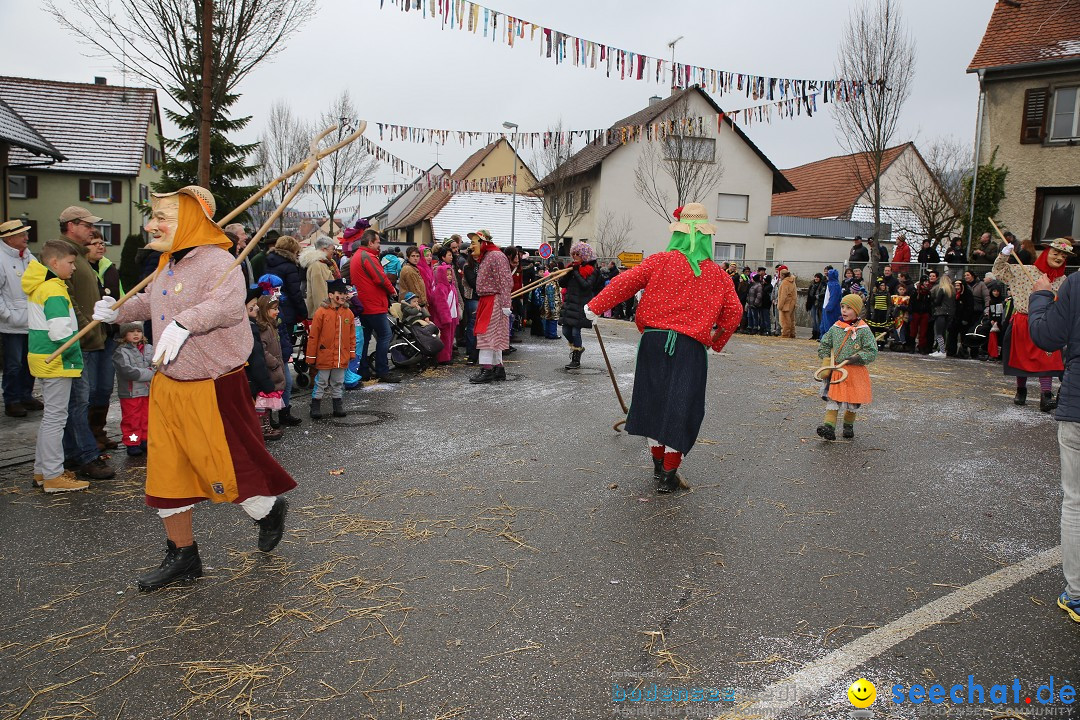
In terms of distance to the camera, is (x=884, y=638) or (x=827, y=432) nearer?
(x=884, y=638)

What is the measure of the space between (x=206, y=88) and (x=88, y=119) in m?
31.8

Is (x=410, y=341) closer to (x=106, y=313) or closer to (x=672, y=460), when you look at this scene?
(x=672, y=460)

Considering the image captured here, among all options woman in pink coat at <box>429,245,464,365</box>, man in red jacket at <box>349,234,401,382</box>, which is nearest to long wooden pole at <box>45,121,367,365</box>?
man in red jacket at <box>349,234,401,382</box>

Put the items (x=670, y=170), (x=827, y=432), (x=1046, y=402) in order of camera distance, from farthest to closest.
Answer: (x=670, y=170), (x=1046, y=402), (x=827, y=432)

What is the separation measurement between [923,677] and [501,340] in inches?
299

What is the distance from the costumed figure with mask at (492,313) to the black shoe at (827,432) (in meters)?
4.45

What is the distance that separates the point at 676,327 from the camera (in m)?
5.52

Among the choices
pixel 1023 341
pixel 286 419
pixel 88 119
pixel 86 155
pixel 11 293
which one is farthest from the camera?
pixel 88 119

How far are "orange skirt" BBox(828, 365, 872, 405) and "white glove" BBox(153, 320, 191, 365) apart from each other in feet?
19.4

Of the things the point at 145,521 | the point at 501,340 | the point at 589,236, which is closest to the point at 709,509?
the point at 145,521

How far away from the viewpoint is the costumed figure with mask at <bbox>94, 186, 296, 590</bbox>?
385 cm

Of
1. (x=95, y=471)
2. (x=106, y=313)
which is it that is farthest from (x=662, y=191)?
(x=106, y=313)

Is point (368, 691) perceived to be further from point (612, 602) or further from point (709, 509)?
point (709, 509)

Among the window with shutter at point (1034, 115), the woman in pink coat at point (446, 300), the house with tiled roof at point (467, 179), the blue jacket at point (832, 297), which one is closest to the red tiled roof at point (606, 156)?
the house with tiled roof at point (467, 179)
